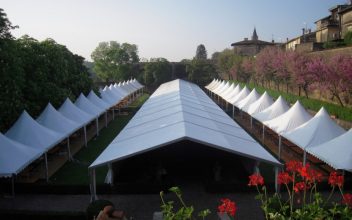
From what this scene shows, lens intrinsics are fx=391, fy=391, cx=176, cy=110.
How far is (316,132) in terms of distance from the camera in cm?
1689

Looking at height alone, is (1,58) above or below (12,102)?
above

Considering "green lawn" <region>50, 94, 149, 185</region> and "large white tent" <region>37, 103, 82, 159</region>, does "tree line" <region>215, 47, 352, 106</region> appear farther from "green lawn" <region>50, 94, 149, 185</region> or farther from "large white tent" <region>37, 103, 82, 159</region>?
"large white tent" <region>37, 103, 82, 159</region>

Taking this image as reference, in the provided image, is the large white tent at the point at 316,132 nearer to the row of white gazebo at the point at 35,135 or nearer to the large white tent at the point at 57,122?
the row of white gazebo at the point at 35,135

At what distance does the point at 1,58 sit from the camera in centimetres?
1825

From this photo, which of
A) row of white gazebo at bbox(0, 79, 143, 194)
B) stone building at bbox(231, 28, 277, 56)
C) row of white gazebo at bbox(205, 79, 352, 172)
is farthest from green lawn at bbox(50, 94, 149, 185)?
stone building at bbox(231, 28, 277, 56)

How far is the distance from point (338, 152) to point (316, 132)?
277 cm

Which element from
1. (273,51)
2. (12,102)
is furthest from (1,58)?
(273,51)

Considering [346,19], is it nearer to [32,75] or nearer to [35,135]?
[32,75]

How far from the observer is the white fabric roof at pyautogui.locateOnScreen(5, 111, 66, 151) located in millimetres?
17047

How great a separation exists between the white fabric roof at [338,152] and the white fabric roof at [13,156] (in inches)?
434

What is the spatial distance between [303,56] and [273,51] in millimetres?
12244

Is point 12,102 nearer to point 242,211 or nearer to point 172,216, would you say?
point 242,211

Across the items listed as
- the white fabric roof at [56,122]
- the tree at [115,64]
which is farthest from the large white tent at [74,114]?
the tree at [115,64]

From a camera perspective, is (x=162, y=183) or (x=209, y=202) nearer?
(x=209, y=202)
